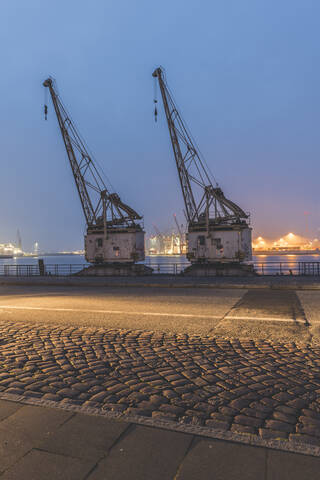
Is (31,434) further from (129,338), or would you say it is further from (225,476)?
(129,338)

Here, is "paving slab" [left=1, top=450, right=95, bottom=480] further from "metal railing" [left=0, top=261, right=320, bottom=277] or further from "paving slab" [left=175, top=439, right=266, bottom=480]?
"metal railing" [left=0, top=261, right=320, bottom=277]

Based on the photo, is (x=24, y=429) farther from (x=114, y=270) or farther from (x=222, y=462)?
(x=114, y=270)

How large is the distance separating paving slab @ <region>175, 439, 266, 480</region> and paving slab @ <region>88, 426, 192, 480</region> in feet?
0.29

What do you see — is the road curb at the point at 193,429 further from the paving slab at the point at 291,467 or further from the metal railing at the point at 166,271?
the metal railing at the point at 166,271

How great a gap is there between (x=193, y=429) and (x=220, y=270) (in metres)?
29.0

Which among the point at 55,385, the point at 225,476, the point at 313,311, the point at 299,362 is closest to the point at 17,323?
the point at 55,385

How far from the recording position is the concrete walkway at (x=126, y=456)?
7.96ft

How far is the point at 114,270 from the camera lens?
35.0 metres

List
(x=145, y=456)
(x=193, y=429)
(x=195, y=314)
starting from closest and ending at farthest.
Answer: (x=145, y=456), (x=193, y=429), (x=195, y=314)

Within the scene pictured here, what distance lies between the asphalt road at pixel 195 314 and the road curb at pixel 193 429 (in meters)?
4.11

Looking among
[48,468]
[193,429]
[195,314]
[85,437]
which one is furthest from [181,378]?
[195,314]

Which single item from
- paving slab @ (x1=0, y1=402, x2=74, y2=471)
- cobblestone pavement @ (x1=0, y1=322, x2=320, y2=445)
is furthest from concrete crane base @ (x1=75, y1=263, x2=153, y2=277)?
paving slab @ (x1=0, y1=402, x2=74, y2=471)

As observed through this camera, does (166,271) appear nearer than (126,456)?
No

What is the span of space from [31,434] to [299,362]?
160 inches
